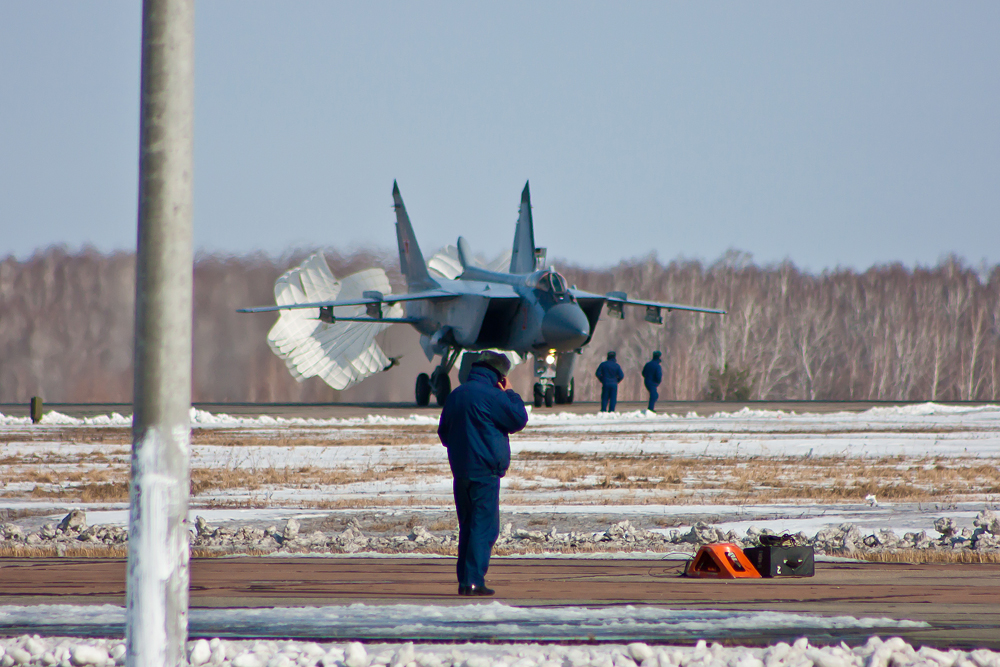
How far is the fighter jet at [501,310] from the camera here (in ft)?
94.6

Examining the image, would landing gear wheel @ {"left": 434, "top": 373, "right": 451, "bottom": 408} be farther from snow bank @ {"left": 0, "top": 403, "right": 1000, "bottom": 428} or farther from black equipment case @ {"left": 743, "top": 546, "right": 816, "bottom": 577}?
black equipment case @ {"left": 743, "top": 546, "right": 816, "bottom": 577}

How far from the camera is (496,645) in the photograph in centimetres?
511

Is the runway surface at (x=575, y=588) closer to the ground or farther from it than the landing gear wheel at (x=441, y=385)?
closer to the ground

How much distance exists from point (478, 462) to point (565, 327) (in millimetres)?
21427

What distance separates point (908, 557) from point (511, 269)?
91.4 feet

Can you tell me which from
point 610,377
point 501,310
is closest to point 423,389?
point 501,310

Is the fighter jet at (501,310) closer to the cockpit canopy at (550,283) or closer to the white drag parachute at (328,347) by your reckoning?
the cockpit canopy at (550,283)

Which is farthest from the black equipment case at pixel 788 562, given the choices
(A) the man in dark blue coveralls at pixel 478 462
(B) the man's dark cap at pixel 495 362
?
(B) the man's dark cap at pixel 495 362

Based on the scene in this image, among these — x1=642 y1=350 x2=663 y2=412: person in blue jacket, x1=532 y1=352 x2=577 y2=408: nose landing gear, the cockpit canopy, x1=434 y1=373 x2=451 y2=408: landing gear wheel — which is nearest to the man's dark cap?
the cockpit canopy

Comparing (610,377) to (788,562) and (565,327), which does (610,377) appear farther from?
(788,562)

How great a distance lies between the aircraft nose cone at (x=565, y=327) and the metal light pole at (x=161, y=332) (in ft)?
79.0

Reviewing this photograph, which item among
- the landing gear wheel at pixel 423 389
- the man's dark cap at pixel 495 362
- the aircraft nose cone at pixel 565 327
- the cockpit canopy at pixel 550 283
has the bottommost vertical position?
the landing gear wheel at pixel 423 389

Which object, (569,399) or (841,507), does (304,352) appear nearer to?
(569,399)

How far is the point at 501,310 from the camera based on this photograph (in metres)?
30.9
